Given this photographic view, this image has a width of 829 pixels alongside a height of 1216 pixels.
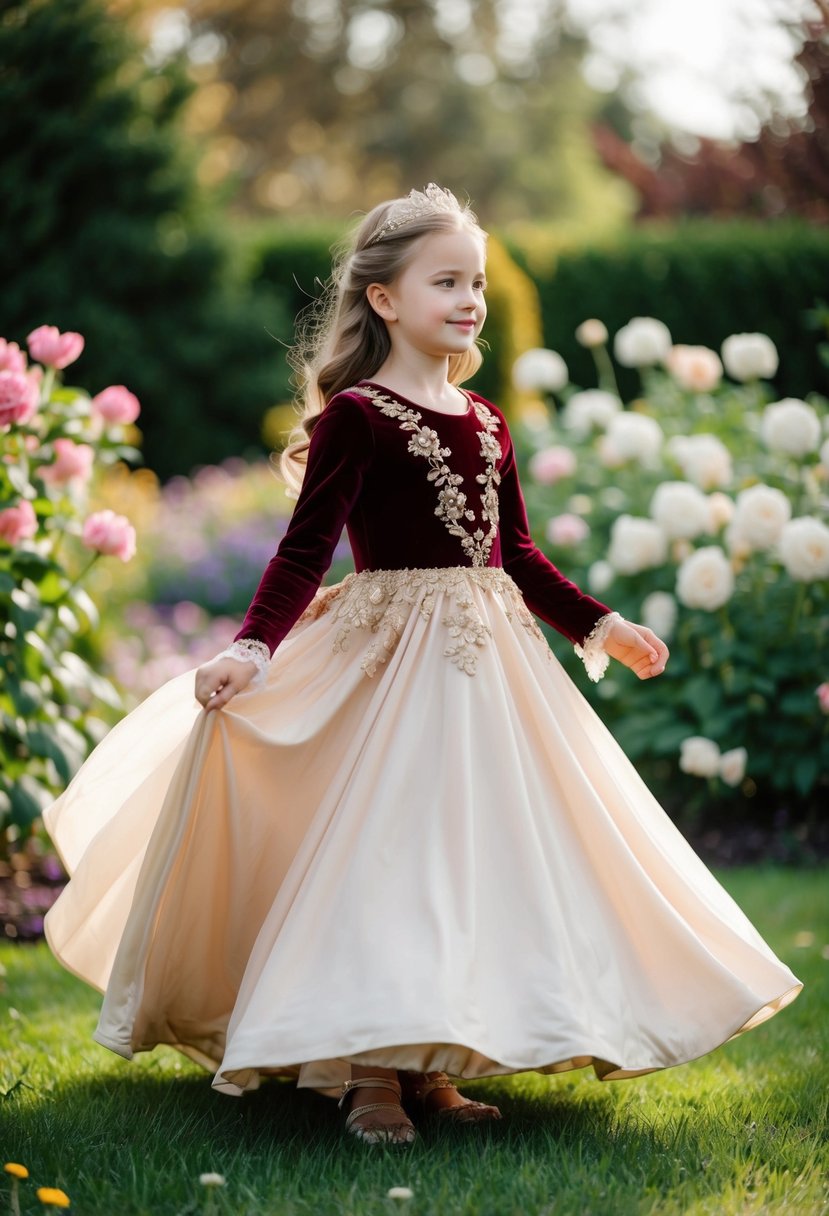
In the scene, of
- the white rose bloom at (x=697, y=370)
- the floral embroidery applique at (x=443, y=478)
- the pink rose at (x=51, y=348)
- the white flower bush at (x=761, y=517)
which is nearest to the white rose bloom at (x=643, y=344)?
the white rose bloom at (x=697, y=370)

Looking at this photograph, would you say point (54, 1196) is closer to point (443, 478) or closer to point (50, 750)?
point (443, 478)

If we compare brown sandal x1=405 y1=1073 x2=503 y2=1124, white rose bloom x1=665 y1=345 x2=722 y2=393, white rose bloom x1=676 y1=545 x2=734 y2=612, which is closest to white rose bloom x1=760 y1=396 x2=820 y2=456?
white rose bloom x1=676 y1=545 x2=734 y2=612

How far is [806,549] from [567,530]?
3.71 feet

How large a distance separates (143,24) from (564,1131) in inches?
537

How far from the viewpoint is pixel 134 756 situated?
2.69 meters

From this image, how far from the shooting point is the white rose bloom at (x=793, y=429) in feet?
15.2

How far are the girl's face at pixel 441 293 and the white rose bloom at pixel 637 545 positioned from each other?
2.39 metres

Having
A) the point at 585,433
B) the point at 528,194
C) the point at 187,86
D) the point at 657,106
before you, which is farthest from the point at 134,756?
the point at 657,106

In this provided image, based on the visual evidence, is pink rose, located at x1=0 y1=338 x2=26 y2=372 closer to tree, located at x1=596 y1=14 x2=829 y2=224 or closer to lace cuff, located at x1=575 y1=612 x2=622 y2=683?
lace cuff, located at x1=575 y1=612 x2=622 y2=683

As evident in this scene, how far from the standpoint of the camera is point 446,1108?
248 centimetres

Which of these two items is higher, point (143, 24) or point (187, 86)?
point (143, 24)

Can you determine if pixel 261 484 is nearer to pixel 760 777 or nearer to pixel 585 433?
pixel 585 433

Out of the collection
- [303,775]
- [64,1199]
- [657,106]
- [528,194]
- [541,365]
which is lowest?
[64,1199]

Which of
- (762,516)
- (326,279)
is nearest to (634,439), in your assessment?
(762,516)
